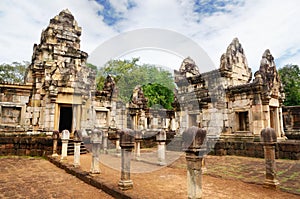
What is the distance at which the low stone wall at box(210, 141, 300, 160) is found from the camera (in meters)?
9.74

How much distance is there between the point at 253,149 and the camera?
10828 mm

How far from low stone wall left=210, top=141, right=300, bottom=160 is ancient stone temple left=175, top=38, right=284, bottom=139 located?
80 centimetres

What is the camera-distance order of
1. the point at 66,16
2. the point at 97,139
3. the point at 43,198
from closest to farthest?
the point at 43,198 < the point at 97,139 < the point at 66,16

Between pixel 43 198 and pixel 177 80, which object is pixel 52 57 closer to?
pixel 177 80

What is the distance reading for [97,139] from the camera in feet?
23.7

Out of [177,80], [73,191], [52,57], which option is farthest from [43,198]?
[177,80]

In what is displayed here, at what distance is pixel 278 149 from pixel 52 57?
47.0ft

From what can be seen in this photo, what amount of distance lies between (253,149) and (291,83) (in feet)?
61.9

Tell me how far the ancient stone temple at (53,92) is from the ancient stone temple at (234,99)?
6.59m

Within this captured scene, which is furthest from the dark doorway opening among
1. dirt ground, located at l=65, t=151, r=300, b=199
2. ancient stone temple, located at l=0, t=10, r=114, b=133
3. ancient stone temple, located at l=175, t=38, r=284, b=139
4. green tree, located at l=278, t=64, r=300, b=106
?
green tree, located at l=278, t=64, r=300, b=106

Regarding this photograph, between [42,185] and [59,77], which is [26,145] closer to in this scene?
[59,77]

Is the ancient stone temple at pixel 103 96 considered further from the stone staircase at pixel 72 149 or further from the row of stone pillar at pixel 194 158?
the row of stone pillar at pixel 194 158

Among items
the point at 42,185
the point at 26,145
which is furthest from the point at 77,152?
the point at 26,145

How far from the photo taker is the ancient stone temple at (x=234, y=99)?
458 inches
